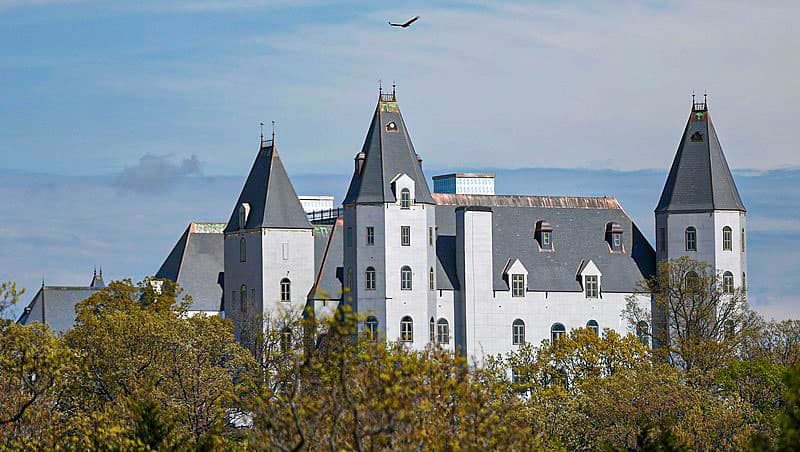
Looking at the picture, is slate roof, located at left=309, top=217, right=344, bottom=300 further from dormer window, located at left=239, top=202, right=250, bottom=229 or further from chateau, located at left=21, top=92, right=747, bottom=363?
dormer window, located at left=239, top=202, right=250, bottom=229

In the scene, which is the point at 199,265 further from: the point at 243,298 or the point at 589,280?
the point at 589,280

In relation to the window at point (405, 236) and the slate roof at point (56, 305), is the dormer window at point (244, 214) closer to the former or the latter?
the slate roof at point (56, 305)

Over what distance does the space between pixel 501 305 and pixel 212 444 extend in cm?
6368

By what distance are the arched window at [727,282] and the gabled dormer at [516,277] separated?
1256cm

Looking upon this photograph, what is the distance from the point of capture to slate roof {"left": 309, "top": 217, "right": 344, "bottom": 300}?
107 meters

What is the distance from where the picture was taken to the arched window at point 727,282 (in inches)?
4161

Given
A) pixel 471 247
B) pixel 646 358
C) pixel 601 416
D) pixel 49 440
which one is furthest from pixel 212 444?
pixel 471 247

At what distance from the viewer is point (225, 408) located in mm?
69312

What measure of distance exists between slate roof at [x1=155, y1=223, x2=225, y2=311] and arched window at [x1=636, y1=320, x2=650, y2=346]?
92.6 feet

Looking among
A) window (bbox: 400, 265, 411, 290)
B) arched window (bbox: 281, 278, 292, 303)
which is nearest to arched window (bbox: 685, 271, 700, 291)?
window (bbox: 400, 265, 411, 290)

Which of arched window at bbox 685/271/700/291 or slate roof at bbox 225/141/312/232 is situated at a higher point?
slate roof at bbox 225/141/312/232

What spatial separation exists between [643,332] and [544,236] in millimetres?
10464

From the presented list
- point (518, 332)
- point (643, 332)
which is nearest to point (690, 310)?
point (643, 332)

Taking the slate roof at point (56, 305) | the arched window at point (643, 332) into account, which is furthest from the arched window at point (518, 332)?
the slate roof at point (56, 305)
